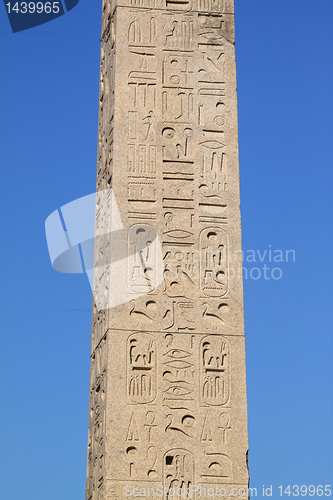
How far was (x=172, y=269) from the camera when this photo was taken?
7.58m

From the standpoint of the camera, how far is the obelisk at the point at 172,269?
23.6ft

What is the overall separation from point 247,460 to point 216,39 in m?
3.47

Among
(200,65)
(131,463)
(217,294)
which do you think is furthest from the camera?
(200,65)

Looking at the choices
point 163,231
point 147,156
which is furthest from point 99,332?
point 147,156

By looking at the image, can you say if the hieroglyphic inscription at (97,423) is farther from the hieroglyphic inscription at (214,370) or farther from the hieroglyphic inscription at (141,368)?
the hieroglyphic inscription at (214,370)

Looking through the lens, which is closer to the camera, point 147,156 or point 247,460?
point 247,460

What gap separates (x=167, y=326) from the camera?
743 centimetres

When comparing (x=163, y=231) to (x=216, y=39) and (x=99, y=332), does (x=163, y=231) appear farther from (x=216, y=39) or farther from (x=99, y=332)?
(x=216, y=39)

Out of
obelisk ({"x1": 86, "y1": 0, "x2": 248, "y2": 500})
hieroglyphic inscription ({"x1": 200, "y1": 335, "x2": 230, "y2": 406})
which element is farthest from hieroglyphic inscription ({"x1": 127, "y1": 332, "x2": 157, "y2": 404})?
hieroglyphic inscription ({"x1": 200, "y1": 335, "x2": 230, "y2": 406})

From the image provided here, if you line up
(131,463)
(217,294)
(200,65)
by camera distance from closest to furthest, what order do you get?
(131,463) → (217,294) → (200,65)

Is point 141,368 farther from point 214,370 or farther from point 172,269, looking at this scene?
point 172,269

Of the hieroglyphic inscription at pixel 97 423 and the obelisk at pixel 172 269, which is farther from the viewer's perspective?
the hieroglyphic inscription at pixel 97 423

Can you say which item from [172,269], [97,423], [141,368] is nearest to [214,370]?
[141,368]

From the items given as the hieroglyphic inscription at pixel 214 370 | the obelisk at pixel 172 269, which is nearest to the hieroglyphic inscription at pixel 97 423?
the obelisk at pixel 172 269
